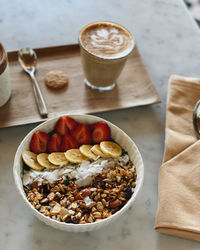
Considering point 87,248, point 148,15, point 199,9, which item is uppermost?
point 148,15

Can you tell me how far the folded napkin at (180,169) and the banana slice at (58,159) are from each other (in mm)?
298

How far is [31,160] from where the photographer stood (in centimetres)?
94

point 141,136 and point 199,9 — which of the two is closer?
point 141,136

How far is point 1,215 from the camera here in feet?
3.04

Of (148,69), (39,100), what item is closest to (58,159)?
(39,100)

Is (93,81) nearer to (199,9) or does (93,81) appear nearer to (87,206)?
(87,206)

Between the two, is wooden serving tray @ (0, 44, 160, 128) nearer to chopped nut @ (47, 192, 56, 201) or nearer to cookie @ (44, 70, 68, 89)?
cookie @ (44, 70, 68, 89)

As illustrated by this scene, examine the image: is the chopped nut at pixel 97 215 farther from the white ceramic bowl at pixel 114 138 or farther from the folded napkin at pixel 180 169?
the folded napkin at pixel 180 169

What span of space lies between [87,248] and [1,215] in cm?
26

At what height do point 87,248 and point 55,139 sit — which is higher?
point 55,139

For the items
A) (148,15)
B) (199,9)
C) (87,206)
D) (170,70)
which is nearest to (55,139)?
(87,206)

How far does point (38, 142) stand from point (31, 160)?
0.19 ft

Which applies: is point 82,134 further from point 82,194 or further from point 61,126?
point 82,194

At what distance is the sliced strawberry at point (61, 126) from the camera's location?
1.00m
